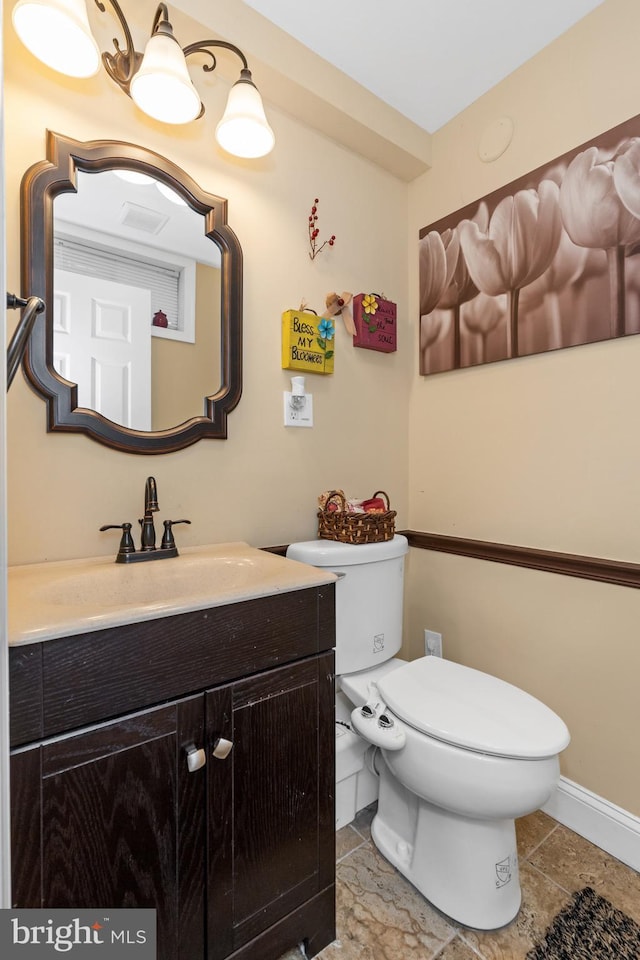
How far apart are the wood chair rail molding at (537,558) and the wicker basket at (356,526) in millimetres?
372

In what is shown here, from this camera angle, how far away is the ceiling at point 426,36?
1.36 meters

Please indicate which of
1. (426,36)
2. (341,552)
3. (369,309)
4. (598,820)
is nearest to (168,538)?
(341,552)

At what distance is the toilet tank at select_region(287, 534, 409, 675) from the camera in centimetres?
141

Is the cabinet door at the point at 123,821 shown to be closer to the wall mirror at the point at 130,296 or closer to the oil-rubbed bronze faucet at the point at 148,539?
the oil-rubbed bronze faucet at the point at 148,539

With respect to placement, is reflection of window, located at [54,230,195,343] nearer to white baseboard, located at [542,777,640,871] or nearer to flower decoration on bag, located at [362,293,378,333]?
flower decoration on bag, located at [362,293,378,333]

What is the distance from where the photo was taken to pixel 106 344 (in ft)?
4.06

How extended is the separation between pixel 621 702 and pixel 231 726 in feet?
3.79

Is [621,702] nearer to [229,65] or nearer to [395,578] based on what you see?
[395,578]

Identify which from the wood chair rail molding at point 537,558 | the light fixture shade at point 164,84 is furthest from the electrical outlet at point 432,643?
the light fixture shade at point 164,84

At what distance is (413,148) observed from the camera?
178 cm

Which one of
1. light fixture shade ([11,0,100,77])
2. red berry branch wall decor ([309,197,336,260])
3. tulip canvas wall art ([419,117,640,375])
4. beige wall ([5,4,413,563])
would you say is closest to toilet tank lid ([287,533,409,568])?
beige wall ([5,4,413,563])

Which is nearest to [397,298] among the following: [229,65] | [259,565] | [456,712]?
[229,65]

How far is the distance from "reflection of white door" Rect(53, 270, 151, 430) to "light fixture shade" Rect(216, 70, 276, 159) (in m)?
0.52

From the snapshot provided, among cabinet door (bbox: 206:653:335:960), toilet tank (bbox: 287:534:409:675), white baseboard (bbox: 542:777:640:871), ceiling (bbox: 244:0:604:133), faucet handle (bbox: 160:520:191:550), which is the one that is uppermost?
ceiling (bbox: 244:0:604:133)
